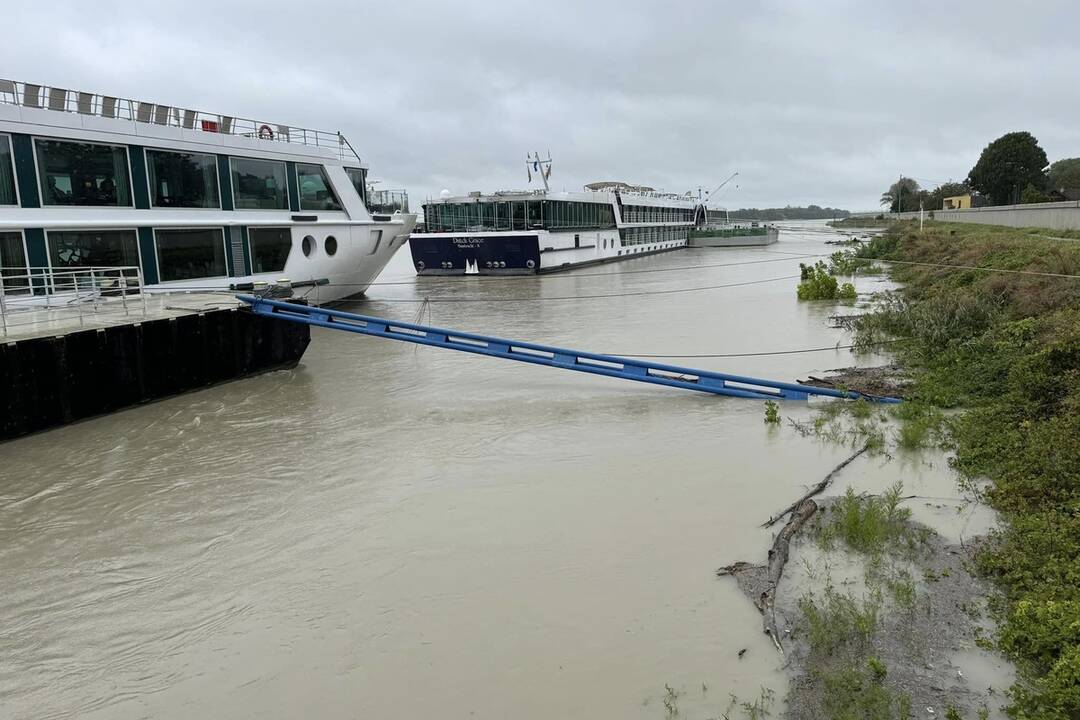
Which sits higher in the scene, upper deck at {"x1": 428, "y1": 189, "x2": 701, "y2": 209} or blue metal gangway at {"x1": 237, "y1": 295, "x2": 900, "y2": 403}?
upper deck at {"x1": 428, "y1": 189, "x2": 701, "y2": 209}

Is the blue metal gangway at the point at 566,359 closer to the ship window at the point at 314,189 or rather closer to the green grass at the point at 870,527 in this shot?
the green grass at the point at 870,527

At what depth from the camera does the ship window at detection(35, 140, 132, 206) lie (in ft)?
48.4

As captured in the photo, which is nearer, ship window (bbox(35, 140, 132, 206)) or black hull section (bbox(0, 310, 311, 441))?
black hull section (bbox(0, 310, 311, 441))

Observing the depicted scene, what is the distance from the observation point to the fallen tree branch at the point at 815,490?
7.39m

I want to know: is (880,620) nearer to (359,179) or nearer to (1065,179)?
(359,179)

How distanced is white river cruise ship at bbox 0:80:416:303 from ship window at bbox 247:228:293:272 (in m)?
0.03

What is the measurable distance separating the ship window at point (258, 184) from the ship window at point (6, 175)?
5397 millimetres

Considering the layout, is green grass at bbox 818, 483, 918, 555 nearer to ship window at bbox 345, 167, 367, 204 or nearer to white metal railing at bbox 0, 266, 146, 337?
white metal railing at bbox 0, 266, 146, 337

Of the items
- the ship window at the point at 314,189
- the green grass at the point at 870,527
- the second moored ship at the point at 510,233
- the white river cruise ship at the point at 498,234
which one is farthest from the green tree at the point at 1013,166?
the green grass at the point at 870,527

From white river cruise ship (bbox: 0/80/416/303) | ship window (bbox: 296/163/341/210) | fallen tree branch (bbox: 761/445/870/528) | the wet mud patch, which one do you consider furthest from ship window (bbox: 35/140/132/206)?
the wet mud patch

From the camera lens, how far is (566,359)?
44.4 ft

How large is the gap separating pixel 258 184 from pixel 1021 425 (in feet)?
60.2

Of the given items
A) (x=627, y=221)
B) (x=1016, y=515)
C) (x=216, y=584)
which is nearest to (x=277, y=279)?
(x=216, y=584)

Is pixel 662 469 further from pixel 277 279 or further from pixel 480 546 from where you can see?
pixel 277 279
